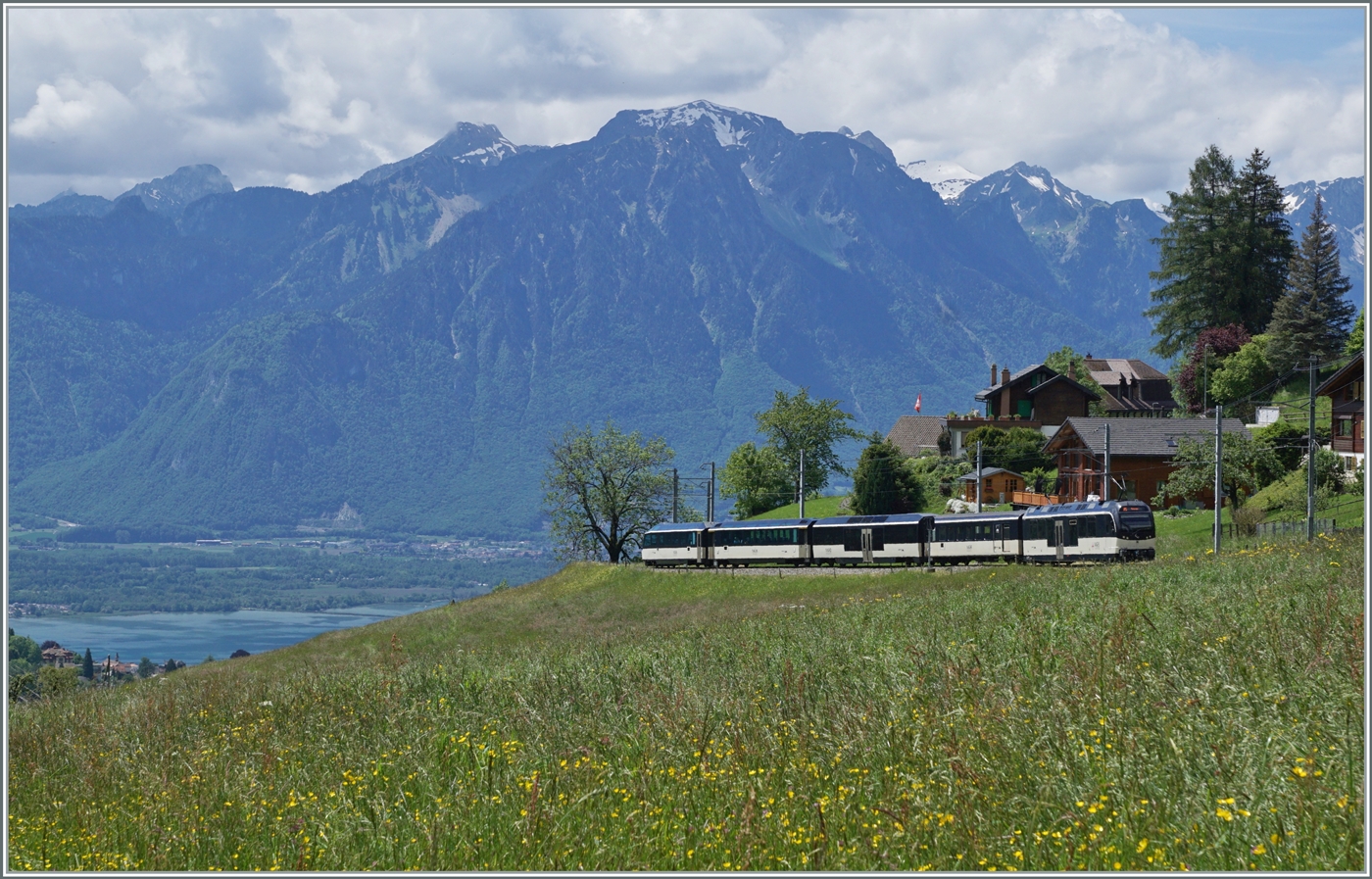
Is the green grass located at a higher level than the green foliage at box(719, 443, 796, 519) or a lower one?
lower

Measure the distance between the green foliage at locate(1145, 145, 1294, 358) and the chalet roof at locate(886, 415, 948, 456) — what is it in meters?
30.4

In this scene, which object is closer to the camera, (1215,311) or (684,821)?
(684,821)

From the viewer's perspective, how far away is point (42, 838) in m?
8.89

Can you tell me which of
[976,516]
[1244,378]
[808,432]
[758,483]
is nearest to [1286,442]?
[1244,378]

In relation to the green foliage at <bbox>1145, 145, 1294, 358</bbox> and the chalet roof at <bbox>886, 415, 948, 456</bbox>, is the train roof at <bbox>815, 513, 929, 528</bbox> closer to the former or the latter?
A: the green foliage at <bbox>1145, 145, 1294, 358</bbox>

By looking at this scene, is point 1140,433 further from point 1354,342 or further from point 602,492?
point 602,492

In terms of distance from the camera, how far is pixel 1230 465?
56.6 metres

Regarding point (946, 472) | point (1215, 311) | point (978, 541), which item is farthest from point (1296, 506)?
point (1215, 311)

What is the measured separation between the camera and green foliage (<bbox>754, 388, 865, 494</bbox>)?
108000mm

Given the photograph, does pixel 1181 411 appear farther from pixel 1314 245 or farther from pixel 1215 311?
pixel 1314 245

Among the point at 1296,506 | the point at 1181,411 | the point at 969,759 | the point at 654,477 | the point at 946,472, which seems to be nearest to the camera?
the point at 969,759

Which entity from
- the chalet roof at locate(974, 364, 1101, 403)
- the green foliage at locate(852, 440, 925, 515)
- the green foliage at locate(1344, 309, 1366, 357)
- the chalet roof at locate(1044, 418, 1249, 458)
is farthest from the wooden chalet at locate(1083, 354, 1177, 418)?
the chalet roof at locate(1044, 418, 1249, 458)

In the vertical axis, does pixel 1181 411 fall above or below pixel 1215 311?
below

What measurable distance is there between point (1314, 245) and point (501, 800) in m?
93.3
